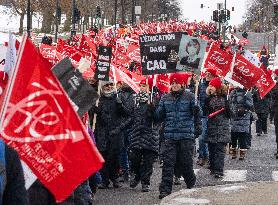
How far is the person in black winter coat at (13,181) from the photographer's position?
3902mm

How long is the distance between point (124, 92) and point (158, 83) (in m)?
1.54

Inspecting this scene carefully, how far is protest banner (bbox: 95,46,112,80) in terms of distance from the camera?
484 inches

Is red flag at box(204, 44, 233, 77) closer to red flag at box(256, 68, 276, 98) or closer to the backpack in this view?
red flag at box(256, 68, 276, 98)

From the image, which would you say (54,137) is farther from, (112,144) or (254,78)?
(254,78)

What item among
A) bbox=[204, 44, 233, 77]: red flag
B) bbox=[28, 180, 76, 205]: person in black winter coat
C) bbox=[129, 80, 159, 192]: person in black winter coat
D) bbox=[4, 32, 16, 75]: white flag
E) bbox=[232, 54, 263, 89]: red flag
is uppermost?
bbox=[4, 32, 16, 75]: white flag

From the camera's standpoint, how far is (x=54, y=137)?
14.9 feet

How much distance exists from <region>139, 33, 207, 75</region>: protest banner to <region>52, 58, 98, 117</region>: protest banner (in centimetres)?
626

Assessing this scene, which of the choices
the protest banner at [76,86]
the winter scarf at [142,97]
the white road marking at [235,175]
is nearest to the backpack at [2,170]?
the protest banner at [76,86]

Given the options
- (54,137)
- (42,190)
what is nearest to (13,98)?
(54,137)

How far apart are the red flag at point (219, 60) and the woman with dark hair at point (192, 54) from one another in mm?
2209

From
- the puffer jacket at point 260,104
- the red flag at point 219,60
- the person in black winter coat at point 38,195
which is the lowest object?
the puffer jacket at point 260,104

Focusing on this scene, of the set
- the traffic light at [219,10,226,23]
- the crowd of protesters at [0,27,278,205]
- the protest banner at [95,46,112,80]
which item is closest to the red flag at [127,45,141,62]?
the crowd of protesters at [0,27,278,205]

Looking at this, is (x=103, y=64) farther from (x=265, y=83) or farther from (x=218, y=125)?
(x=265, y=83)

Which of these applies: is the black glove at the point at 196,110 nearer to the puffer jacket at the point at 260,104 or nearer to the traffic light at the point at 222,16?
the puffer jacket at the point at 260,104
